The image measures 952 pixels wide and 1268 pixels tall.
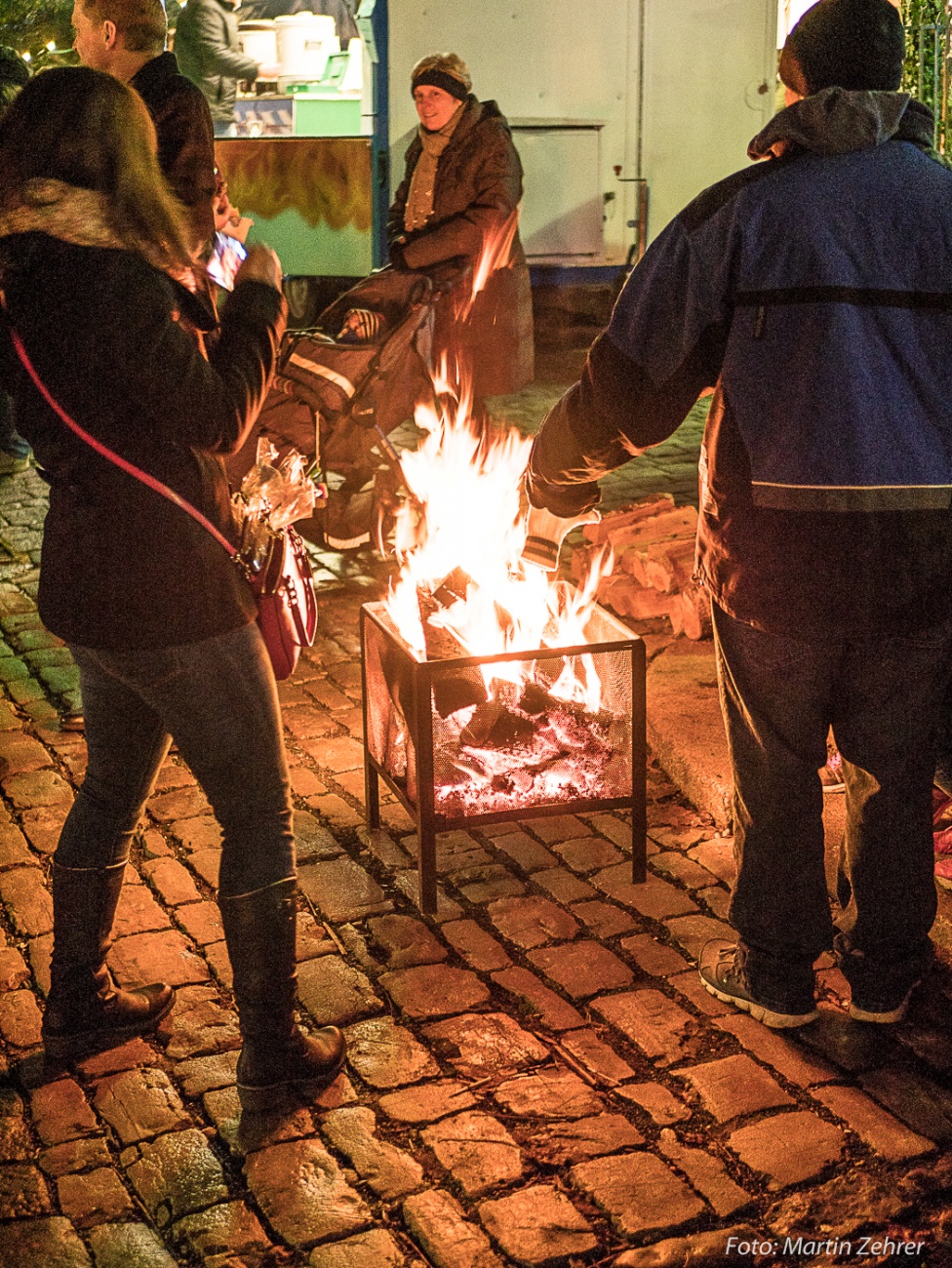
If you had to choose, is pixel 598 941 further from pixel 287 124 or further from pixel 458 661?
pixel 287 124

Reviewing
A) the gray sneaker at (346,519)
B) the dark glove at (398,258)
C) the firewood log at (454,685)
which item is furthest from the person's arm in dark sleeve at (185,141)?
the dark glove at (398,258)

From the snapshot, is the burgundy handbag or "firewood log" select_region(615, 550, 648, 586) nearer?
the burgundy handbag

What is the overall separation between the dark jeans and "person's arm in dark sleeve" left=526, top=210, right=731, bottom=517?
19.9 inches

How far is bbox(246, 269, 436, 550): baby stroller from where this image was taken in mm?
6922

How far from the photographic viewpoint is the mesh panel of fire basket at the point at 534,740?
14.7 feet

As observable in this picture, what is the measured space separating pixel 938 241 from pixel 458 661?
1.70 metres

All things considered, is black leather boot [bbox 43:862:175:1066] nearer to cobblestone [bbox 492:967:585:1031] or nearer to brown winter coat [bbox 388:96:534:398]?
cobblestone [bbox 492:967:585:1031]

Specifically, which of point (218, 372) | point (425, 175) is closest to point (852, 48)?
point (218, 372)

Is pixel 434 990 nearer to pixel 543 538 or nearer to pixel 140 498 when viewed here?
pixel 543 538

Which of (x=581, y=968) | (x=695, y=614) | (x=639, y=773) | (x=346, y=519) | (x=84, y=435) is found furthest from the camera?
(x=346, y=519)

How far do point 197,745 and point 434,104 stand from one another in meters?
5.71

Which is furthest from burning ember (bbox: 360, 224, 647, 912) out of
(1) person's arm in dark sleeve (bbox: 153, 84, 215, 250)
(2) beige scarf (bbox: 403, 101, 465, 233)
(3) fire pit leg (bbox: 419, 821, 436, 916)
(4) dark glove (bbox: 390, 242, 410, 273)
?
(2) beige scarf (bbox: 403, 101, 465, 233)

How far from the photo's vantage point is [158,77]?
193 inches

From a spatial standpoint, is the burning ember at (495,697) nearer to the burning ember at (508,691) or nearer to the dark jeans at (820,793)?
the burning ember at (508,691)
